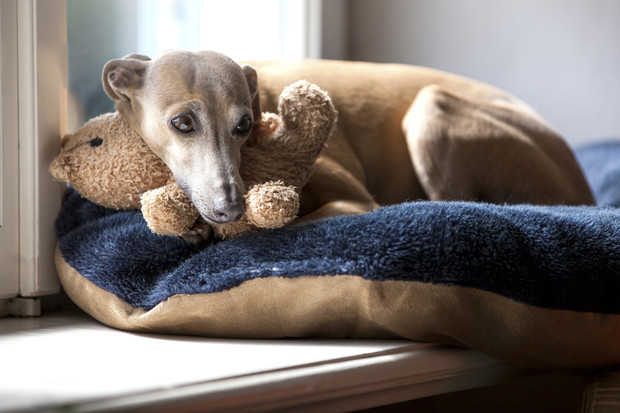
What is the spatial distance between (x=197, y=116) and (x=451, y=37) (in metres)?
1.99

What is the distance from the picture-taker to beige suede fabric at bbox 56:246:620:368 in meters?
1.05

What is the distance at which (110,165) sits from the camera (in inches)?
51.1

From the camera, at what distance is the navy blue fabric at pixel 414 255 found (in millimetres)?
1061

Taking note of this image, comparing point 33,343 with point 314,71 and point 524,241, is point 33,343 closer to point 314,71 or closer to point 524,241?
point 524,241

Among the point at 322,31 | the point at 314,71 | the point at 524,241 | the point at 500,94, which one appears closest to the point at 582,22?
the point at 500,94

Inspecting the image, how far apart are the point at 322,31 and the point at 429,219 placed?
1.96m

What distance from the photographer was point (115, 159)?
1.29 metres

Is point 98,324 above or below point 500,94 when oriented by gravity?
below

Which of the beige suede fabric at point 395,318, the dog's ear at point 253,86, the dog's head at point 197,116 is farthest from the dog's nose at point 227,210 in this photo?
the dog's ear at point 253,86

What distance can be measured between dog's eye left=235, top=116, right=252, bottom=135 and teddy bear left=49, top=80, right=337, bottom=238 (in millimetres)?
91

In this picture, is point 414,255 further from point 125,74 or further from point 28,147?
point 28,147

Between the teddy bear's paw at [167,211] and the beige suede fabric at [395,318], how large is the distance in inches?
4.7

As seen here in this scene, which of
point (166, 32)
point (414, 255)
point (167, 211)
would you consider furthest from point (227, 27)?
point (414, 255)

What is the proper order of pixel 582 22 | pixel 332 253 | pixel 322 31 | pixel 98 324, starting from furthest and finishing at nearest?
pixel 322 31 → pixel 582 22 → pixel 98 324 → pixel 332 253
